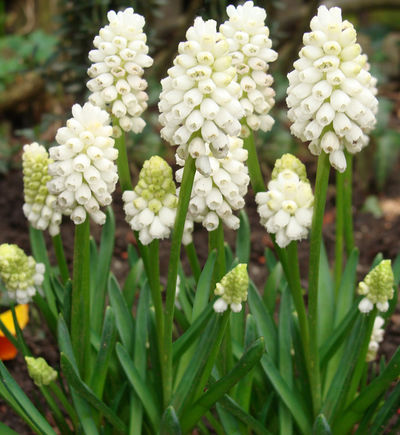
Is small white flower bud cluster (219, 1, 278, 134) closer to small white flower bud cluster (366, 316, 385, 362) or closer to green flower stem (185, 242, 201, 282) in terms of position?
green flower stem (185, 242, 201, 282)

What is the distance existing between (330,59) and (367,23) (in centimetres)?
579

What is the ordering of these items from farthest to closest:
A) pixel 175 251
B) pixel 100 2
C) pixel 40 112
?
pixel 40 112, pixel 100 2, pixel 175 251

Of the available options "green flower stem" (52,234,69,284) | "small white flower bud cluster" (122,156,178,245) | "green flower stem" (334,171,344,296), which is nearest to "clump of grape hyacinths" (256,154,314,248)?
"small white flower bud cluster" (122,156,178,245)

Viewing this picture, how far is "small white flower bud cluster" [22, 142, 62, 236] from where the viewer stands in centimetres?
229

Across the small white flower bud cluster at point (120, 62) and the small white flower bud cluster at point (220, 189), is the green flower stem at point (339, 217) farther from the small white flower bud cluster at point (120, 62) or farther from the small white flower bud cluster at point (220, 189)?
the small white flower bud cluster at point (120, 62)

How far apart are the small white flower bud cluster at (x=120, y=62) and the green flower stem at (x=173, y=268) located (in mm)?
359

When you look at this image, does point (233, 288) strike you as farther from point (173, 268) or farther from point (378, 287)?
point (378, 287)

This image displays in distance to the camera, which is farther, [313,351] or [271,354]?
[271,354]

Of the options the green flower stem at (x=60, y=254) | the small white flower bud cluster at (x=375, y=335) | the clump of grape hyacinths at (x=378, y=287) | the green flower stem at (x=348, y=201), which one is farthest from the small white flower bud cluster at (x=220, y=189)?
the small white flower bud cluster at (x=375, y=335)

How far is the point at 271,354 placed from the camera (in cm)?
249

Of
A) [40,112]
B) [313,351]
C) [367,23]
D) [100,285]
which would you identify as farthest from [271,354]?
[367,23]

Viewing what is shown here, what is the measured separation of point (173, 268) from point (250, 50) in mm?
632

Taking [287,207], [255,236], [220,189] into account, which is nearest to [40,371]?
[220,189]

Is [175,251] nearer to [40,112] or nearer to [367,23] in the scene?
[40,112]
